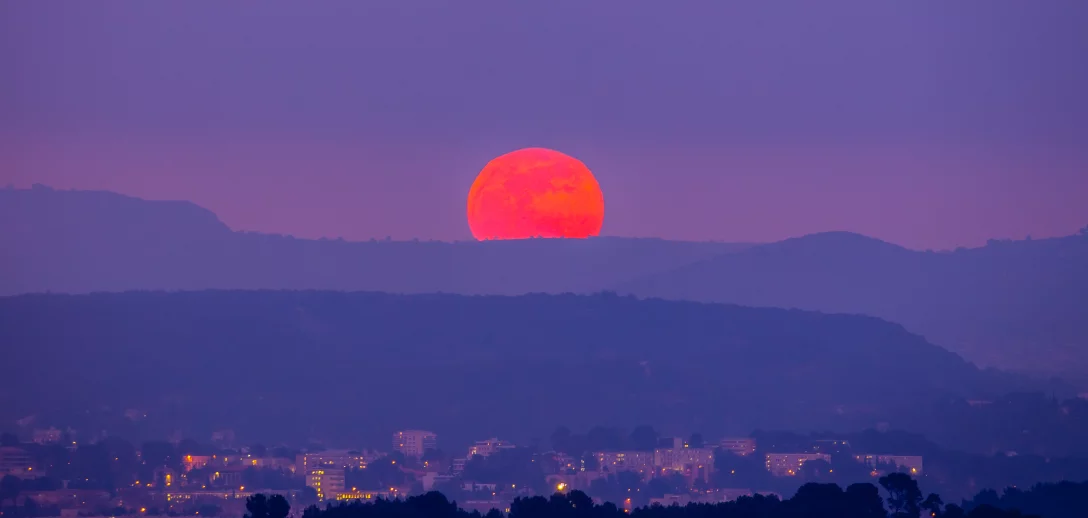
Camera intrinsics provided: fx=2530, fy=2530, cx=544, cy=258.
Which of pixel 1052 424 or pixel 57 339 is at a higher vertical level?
A: pixel 57 339

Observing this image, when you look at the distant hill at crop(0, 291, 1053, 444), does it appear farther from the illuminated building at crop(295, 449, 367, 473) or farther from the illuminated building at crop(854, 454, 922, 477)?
the illuminated building at crop(854, 454, 922, 477)

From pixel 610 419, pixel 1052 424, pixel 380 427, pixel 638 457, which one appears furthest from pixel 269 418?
pixel 1052 424

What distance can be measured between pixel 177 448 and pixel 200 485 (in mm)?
21689

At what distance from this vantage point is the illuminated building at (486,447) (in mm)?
155875

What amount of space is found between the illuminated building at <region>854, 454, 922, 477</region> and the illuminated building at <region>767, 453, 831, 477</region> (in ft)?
7.51

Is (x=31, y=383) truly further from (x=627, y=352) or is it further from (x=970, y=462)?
(x=970, y=462)

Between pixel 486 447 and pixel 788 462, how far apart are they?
20.6 meters

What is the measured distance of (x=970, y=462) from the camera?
145000 millimetres

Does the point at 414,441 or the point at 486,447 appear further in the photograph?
the point at 414,441

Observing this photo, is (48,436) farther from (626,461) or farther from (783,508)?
(783,508)

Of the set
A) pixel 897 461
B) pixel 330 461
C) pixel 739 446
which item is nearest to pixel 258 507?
pixel 330 461

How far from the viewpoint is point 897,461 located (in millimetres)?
145500

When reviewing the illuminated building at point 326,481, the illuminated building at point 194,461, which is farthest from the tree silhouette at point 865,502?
the illuminated building at point 194,461

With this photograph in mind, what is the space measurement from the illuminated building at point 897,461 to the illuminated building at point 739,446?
909cm
